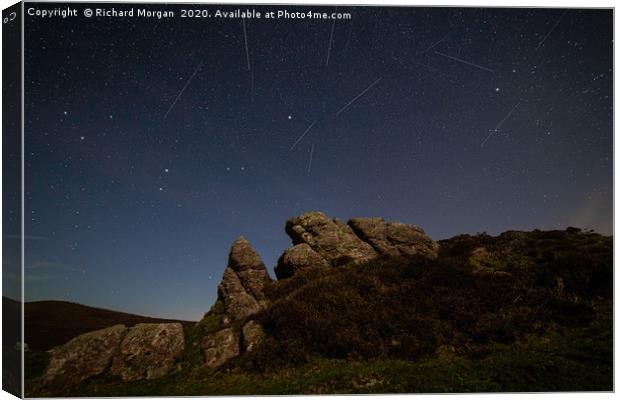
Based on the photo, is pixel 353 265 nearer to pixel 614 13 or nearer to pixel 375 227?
pixel 375 227

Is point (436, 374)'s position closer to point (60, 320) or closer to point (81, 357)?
point (81, 357)

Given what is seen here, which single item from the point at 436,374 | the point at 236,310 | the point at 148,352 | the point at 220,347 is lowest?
the point at 436,374

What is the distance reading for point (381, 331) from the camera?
1024 centimetres

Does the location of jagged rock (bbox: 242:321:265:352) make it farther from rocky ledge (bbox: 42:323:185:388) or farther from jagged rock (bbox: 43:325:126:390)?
jagged rock (bbox: 43:325:126:390)

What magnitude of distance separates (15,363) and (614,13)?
2066cm

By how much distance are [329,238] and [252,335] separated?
25.9 ft

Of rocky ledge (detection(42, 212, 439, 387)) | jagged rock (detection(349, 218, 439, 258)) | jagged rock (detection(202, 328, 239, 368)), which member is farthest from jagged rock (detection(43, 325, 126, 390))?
jagged rock (detection(349, 218, 439, 258))

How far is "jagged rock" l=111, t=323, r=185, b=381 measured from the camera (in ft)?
32.1

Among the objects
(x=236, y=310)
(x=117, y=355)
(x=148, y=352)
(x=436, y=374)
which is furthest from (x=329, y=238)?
(x=117, y=355)

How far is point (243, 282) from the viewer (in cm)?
1491

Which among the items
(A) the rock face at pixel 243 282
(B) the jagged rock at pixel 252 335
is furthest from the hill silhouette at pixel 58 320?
(B) the jagged rock at pixel 252 335

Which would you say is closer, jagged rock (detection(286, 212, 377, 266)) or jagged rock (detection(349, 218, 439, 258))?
jagged rock (detection(286, 212, 377, 266))

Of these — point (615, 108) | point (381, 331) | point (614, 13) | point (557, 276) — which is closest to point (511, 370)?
point (381, 331)

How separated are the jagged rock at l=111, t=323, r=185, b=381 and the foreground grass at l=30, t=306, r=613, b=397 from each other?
11.6 inches
